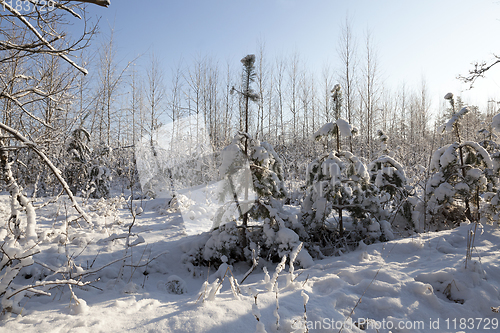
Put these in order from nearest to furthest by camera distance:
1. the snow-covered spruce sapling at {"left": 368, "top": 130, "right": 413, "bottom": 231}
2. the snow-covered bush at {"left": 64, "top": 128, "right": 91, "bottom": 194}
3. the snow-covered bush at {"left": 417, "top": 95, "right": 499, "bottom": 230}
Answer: the snow-covered bush at {"left": 417, "top": 95, "right": 499, "bottom": 230}
the snow-covered spruce sapling at {"left": 368, "top": 130, "right": 413, "bottom": 231}
the snow-covered bush at {"left": 64, "top": 128, "right": 91, "bottom": 194}

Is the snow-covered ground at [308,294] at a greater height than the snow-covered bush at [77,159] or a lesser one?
lesser

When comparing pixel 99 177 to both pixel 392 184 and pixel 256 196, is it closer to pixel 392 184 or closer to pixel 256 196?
pixel 256 196

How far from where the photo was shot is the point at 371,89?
50.7ft

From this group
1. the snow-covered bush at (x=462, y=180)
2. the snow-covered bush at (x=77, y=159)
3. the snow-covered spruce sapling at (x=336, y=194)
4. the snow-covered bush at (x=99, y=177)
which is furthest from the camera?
the snow-covered bush at (x=77, y=159)

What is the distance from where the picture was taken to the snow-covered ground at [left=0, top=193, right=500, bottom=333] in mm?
1808

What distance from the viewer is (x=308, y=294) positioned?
2.31 meters

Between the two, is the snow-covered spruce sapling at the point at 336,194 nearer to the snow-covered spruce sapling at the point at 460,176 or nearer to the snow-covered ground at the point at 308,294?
the snow-covered ground at the point at 308,294

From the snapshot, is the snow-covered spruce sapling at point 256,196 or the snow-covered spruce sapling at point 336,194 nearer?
the snow-covered spruce sapling at point 256,196

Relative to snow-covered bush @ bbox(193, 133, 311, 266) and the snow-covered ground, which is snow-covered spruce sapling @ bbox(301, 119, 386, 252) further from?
snow-covered bush @ bbox(193, 133, 311, 266)

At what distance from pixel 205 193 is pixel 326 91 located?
14888 mm

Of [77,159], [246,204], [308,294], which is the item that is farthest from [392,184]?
[77,159]

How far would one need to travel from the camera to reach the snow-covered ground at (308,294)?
1808 millimetres

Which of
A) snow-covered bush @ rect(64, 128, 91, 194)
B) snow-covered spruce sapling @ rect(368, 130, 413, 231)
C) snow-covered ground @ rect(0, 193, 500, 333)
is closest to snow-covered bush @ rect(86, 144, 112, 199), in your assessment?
snow-covered bush @ rect(64, 128, 91, 194)

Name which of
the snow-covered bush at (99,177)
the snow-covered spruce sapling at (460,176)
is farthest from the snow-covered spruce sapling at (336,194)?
the snow-covered bush at (99,177)
